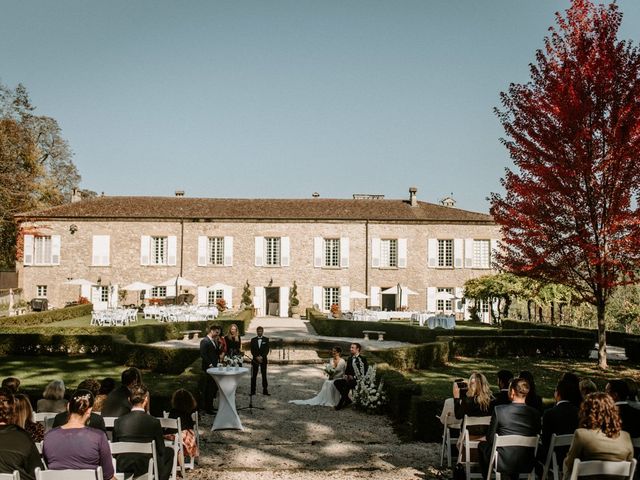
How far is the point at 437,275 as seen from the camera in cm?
3269

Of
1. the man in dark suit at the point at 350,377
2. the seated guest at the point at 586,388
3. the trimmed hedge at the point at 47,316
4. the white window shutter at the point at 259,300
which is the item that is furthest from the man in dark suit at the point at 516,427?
the white window shutter at the point at 259,300

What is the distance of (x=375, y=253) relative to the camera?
107 feet

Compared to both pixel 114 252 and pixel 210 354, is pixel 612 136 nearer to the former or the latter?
pixel 210 354

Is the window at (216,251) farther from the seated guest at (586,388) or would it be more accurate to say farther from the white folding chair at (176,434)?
the seated guest at (586,388)

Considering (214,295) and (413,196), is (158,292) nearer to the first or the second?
(214,295)

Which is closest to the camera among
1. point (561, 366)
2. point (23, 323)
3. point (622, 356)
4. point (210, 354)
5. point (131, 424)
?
point (131, 424)

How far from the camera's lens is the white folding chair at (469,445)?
556 centimetres

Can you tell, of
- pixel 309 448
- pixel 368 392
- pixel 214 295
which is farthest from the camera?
pixel 214 295

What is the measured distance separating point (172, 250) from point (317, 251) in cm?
849

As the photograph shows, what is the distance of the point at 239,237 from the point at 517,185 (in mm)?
21570

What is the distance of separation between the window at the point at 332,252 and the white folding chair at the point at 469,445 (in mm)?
26756

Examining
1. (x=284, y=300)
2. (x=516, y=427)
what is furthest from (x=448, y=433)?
(x=284, y=300)

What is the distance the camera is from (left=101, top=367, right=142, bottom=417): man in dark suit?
5.88 meters

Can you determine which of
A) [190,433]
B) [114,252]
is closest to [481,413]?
[190,433]
